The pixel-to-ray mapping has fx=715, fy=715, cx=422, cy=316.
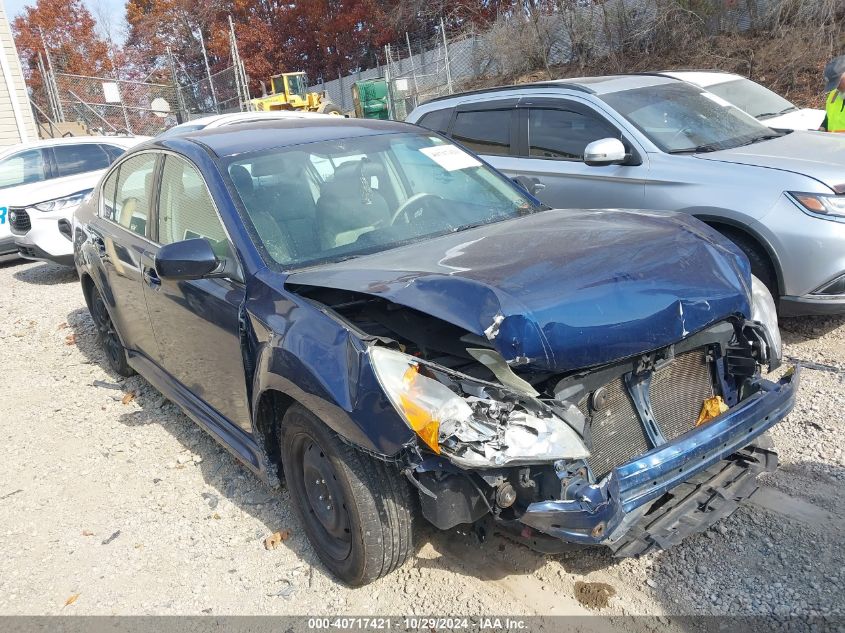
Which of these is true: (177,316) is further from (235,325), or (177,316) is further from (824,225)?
(824,225)

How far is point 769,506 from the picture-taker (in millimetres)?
3289

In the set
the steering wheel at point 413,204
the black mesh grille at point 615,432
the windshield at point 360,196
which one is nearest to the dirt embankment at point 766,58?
the windshield at point 360,196

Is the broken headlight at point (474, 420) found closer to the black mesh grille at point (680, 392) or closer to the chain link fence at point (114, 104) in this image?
the black mesh grille at point (680, 392)

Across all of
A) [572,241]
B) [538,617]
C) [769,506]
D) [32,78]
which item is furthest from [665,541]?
[32,78]

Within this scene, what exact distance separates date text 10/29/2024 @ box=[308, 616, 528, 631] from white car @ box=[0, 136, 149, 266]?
25.4 feet

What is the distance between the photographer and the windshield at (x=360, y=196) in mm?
3398

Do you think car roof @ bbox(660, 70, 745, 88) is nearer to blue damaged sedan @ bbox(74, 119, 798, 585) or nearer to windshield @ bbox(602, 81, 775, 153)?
windshield @ bbox(602, 81, 775, 153)

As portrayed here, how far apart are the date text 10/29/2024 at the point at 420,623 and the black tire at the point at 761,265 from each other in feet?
10.7

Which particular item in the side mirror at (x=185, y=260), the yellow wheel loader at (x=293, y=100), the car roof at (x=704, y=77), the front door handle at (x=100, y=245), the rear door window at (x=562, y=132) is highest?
the yellow wheel loader at (x=293, y=100)

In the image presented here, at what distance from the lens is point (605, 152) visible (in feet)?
18.2

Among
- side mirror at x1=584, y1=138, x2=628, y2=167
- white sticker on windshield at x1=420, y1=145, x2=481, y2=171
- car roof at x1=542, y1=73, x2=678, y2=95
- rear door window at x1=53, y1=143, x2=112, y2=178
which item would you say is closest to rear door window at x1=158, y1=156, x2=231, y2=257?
white sticker on windshield at x1=420, y1=145, x2=481, y2=171

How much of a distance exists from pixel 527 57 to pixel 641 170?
1709 centimetres

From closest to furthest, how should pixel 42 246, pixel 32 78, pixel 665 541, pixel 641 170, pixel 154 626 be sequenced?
pixel 665 541 < pixel 154 626 < pixel 641 170 < pixel 42 246 < pixel 32 78

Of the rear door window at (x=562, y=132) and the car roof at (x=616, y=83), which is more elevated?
the car roof at (x=616, y=83)
